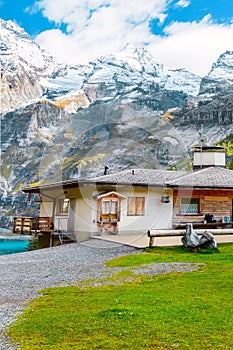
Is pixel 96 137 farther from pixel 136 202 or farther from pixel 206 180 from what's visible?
pixel 136 202

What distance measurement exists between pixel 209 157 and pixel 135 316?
21.7 m

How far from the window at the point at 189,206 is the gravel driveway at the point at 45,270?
649 centimetres

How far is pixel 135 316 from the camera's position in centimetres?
539

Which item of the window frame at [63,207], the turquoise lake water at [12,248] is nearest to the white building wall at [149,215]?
the window frame at [63,207]

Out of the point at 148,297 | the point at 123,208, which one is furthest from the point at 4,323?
the point at 123,208

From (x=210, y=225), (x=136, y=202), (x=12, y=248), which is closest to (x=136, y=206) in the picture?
(x=136, y=202)

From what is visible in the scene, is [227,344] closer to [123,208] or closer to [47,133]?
[123,208]

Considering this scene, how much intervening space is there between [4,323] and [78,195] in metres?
13.5

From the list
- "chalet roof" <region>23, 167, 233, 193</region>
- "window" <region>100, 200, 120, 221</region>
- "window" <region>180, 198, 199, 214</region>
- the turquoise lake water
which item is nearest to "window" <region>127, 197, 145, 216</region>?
"window" <region>100, 200, 120, 221</region>

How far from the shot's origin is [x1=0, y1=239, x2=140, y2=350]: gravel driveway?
6870mm

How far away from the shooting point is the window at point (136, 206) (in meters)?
19.1

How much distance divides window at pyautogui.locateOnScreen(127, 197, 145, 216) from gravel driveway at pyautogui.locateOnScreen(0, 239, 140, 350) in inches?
156

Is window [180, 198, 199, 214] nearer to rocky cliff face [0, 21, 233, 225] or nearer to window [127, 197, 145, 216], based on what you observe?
window [127, 197, 145, 216]

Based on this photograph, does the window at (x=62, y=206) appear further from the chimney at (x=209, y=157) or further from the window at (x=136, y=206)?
the chimney at (x=209, y=157)
